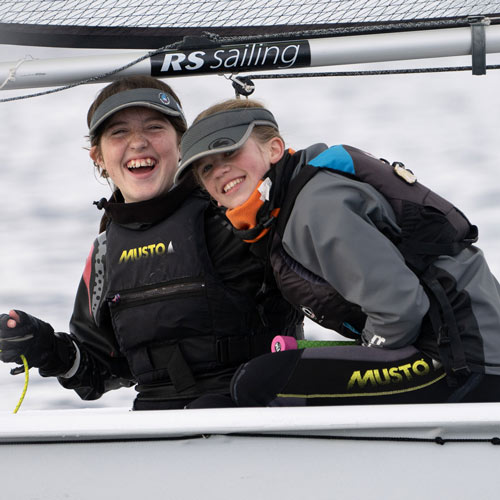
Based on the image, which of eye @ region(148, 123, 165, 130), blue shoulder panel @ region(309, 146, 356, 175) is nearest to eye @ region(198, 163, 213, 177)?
blue shoulder panel @ region(309, 146, 356, 175)

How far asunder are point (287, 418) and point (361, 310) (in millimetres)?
279

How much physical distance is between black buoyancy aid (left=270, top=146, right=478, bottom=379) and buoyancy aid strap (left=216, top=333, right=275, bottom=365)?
0.29 meters

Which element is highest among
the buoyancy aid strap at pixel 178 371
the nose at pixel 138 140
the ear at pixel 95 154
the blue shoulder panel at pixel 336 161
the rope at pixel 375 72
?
the rope at pixel 375 72

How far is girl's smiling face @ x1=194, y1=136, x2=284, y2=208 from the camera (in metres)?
1.39

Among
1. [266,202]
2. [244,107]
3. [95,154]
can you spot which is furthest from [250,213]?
[95,154]

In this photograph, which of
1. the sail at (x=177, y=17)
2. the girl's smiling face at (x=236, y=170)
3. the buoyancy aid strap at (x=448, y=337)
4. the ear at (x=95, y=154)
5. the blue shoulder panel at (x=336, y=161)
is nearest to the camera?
the buoyancy aid strap at (x=448, y=337)

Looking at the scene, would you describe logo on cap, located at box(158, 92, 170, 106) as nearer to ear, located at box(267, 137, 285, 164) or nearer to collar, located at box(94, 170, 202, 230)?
collar, located at box(94, 170, 202, 230)

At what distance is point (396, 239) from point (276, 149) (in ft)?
1.14

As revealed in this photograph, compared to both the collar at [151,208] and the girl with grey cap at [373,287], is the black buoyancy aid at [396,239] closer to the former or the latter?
the girl with grey cap at [373,287]

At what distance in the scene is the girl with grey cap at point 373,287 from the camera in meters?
1.15

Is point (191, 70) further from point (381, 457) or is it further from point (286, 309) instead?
point (381, 457)

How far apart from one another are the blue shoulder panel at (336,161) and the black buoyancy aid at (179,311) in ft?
1.35

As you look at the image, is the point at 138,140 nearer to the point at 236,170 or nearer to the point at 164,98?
the point at 164,98

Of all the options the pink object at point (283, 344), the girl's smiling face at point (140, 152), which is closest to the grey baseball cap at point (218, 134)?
the girl's smiling face at point (140, 152)
